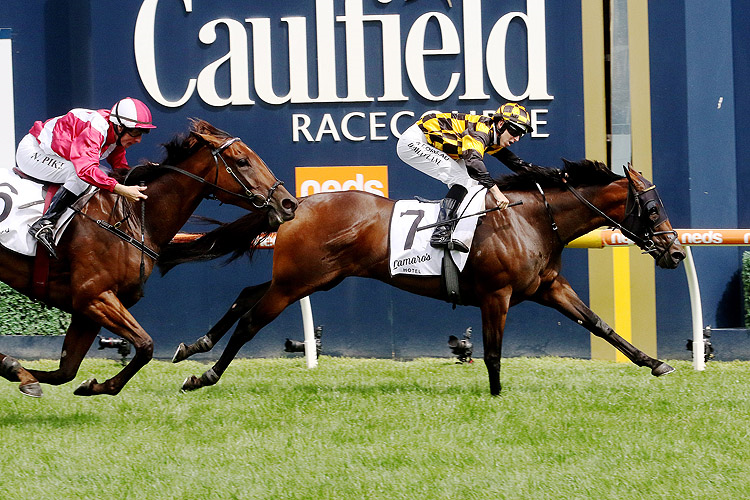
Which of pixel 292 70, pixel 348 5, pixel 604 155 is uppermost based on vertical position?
pixel 348 5

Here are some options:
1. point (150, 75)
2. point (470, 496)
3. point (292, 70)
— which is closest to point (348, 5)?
point (292, 70)

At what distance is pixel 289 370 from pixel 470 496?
3.44 meters

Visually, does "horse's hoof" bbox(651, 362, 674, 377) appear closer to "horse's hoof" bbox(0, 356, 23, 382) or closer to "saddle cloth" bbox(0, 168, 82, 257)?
"saddle cloth" bbox(0, 168, 82, 257)

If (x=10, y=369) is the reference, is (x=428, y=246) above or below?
above

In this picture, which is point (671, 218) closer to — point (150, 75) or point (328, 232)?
point (328, 232)

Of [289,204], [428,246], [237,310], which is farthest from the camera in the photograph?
[237,310]

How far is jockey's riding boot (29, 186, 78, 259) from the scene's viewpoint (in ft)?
18.1

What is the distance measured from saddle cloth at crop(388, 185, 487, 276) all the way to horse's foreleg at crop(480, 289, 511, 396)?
0.32m

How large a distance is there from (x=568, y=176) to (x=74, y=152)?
3170mm

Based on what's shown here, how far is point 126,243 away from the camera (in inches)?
224

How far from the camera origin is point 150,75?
8258mm

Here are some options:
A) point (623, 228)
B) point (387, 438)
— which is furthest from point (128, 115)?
point (623, 228)

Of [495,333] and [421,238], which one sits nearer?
[495,333]

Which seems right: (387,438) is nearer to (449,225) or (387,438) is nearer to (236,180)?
(449,225)
